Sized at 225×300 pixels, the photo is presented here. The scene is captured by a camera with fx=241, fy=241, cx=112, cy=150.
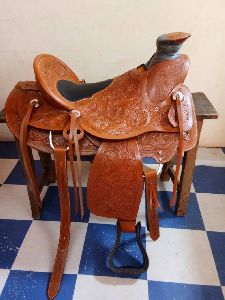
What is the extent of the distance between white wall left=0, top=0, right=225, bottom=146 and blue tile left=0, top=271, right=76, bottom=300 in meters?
1.13

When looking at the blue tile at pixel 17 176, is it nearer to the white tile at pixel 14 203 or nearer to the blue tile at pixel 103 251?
the white tile at pixel 14 203

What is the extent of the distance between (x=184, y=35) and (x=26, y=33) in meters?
1.04

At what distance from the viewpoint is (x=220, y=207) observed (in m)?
1.29

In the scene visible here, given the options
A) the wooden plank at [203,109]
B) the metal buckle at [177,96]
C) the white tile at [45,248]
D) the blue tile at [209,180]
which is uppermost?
the metal buckle at [177,96]

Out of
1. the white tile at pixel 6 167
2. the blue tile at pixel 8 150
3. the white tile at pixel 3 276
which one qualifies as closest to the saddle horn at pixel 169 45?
the white tile at pixel 3 276

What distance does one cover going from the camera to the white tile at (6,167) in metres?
1.54

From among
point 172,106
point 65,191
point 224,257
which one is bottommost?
point 224,257

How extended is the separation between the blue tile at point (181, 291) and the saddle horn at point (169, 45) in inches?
32.6

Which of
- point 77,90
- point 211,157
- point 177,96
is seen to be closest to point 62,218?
point 77,90

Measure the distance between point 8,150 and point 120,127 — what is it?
130cm

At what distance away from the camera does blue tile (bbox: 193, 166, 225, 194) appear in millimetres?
1416

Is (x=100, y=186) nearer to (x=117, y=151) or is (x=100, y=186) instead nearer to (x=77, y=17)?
(x=117, y=151)

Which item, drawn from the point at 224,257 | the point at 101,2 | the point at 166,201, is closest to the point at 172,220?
the point at 166,201

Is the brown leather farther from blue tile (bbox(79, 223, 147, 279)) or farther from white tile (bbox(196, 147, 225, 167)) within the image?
white tile (bbox(196, 147, 225, 167))
